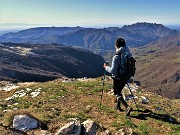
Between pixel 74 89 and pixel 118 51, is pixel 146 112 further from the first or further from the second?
pixel 74 89

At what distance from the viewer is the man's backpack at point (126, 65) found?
15891 mm

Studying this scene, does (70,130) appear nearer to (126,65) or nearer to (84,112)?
(126,65)

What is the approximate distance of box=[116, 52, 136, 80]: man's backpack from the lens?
1589 cm

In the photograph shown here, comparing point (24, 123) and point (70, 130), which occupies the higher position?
point (70, 130)

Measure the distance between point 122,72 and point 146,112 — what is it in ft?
14.8

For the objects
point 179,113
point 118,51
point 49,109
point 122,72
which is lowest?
point 179,113

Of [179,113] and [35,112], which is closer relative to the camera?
[35,112]

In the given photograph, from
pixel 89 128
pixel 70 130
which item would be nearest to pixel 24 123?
pixel 70 130

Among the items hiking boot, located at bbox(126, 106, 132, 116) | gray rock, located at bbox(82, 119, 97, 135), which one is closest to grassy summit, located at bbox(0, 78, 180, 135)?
hiking boot, located at bbox(126, 106, 132, 116)

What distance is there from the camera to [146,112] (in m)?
19.2

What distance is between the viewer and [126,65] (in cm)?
1605

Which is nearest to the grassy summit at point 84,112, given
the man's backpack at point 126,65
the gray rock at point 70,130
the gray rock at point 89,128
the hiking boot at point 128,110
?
the hiking boot at point 128,110

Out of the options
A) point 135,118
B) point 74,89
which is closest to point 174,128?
point 135,118

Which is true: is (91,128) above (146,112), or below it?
above
